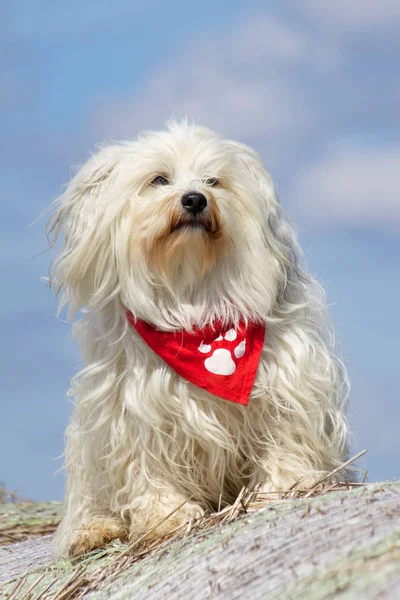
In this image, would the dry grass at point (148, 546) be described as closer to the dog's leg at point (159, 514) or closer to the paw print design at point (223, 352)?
the dog's leg at point (159, 514)

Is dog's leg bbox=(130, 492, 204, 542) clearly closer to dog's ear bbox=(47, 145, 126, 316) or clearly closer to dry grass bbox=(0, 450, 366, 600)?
dry grass bbox=(0, 450, 366, 600)

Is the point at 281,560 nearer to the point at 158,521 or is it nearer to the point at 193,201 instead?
the point at 158,521

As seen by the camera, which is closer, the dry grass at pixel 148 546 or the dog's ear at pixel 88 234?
the dry grass at pixel 148 546

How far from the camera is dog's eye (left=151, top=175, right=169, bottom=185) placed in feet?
15.1

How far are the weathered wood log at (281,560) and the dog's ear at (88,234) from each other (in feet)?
4.16

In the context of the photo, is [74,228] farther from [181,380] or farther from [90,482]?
[90,482]

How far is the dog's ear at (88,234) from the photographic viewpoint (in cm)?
467

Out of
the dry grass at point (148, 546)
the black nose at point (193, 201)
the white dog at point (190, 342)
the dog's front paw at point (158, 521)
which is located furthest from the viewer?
the white dog at point (190, 342)

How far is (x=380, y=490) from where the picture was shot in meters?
3.59

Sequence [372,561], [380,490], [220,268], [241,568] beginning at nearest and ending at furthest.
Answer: [372,561] → [241,568] → [380,490] → [220,268]

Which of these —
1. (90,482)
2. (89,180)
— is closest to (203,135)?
(89,180)

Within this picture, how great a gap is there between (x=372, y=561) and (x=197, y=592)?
0.70 meters

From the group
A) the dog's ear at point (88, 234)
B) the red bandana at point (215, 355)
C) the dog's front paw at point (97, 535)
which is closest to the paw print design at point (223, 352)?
the red bandana at point (215, 355)

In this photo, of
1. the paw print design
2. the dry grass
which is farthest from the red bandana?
the dry grass
